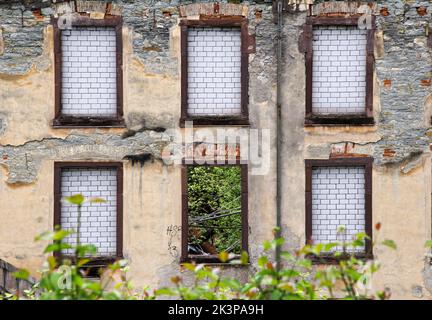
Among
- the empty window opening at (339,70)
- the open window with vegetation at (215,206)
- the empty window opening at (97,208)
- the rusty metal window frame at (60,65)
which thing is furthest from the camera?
A: the open window with vegetation at (215,206)

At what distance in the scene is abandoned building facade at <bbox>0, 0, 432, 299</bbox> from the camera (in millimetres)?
15148

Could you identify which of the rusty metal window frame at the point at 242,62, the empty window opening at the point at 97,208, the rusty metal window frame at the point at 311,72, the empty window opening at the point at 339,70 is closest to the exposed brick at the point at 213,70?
the rusty metal window frame at the point at 242,62

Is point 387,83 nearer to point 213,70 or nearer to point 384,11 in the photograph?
point 384,11

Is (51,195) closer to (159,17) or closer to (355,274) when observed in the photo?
(159,17)

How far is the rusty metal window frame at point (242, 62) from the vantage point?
49.8ft

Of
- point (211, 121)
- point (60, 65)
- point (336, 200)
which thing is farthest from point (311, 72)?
point (60, 65)

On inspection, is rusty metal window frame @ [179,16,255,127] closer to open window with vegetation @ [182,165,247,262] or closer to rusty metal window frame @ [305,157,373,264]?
rusty metal window frame @ [305,157,373,264]

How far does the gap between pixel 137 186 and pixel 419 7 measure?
21.1 ft

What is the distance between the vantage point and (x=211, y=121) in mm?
15188

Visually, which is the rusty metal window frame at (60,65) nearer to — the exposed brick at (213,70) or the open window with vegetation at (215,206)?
the exposed brick at (213,70)

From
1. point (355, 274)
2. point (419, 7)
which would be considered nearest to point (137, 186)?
point (419, 7)

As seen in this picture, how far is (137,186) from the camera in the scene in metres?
15.2

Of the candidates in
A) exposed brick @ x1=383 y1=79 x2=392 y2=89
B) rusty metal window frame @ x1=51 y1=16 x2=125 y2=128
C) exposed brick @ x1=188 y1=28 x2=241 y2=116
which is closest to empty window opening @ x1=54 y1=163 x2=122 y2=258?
rusty metal window frame @ x1=51 y1=16 x2=125 y2=128

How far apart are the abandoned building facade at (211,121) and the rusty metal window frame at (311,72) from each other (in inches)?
1.1
